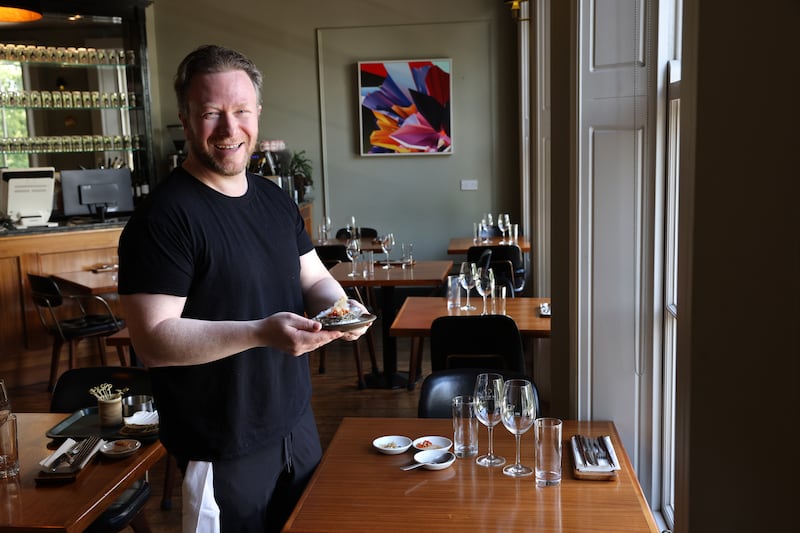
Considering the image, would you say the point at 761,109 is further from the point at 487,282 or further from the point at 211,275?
the point at 487,282

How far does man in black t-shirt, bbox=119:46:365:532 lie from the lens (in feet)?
6.45

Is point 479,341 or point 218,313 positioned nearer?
point 218,313

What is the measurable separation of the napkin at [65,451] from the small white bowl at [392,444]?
2.80ft

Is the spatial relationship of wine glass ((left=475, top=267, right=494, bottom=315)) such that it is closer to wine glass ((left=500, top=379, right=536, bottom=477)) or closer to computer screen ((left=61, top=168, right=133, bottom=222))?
wine glass ((left=500, top=379, right=536, bottom=477))

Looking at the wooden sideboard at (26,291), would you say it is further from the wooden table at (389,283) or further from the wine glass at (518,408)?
the wine glass at (518,408)

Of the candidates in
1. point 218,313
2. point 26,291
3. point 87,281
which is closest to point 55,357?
point 87,281

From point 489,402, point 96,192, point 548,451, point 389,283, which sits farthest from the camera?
point 96,192

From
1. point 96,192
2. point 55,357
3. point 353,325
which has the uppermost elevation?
point 96,192

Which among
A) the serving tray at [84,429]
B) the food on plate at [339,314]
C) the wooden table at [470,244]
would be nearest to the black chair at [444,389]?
the food on plate at [339,314]

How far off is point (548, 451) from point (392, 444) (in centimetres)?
52

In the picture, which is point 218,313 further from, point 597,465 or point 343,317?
point 597,465

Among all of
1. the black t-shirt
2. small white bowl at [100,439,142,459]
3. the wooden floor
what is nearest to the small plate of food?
the black t-shirt

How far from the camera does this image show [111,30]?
30.0 ft

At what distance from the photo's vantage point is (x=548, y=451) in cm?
220
